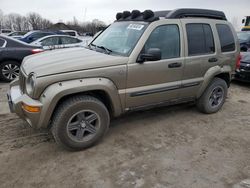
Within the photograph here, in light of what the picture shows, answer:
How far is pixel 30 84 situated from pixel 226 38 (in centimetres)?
360

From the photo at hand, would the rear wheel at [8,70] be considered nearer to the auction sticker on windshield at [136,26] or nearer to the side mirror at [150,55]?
the auction sticker on windshield at [136,26]

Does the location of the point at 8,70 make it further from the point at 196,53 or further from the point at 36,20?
the point at 36,20

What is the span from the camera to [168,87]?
3.46 m

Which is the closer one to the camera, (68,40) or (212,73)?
(212,73)

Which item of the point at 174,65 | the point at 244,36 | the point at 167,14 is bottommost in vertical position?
the point at 174,65

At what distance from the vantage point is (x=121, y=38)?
341 centimetres

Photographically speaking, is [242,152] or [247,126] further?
[247,126]

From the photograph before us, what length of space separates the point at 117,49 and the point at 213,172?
216cm

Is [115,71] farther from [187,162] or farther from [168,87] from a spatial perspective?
[187,162]

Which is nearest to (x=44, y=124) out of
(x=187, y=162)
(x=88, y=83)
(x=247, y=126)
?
(x=88, y=83)

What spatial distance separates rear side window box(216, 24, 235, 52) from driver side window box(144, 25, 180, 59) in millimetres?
1097

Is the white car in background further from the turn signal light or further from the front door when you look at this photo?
the turn signal light

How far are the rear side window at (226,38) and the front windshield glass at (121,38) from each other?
5.48ft

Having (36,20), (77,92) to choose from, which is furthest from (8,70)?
(36,20)
